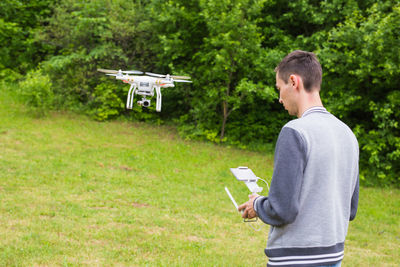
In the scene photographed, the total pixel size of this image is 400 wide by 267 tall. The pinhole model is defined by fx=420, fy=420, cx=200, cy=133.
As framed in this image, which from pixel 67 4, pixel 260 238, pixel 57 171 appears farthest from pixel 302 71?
pixel 67 4

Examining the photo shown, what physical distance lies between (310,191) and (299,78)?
0.54 metres

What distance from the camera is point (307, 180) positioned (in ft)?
6.32

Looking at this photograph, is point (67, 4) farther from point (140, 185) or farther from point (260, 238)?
point (260, 238)

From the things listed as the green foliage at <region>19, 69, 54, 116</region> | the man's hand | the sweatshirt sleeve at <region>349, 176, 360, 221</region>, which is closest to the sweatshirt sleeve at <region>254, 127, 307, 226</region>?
the man's hand

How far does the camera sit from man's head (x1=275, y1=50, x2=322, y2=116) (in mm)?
2033

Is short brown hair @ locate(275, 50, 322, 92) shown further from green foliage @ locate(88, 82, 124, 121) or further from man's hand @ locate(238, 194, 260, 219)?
green foliage @ locate(88, 82, 124, 121)

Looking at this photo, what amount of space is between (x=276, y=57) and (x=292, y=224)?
34.0 ft

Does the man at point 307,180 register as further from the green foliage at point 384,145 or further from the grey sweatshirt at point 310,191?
the green foliage at point 384,145

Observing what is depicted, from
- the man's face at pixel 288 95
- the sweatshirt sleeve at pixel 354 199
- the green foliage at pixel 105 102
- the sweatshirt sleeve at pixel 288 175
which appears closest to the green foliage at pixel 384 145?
the green foliage at pixel 105 102

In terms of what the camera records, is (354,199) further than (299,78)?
Yes

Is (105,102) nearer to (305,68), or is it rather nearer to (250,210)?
(250,210)

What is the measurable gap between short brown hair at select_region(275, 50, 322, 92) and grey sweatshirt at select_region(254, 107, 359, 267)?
0.14 meters

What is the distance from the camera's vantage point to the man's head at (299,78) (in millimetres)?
2033

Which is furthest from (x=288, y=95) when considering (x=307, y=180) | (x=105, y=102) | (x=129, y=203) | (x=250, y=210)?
(x=105, y=102)
